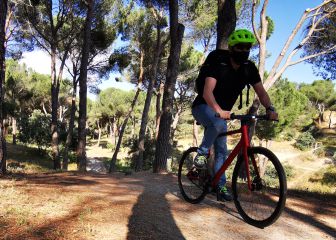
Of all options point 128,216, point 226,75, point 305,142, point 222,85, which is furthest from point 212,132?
point 305,142

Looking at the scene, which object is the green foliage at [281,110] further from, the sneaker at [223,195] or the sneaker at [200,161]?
the sneaker at [200,161]

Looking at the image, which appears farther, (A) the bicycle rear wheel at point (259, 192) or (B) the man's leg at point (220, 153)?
(B) the man's leg at point (220, 153)

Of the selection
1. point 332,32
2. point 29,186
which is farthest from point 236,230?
point 332,32

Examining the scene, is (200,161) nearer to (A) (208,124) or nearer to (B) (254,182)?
(A) (208,124)

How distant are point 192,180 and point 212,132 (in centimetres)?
101

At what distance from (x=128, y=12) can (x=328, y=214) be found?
17.8 metres

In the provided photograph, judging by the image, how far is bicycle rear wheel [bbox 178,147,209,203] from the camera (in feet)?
14.8

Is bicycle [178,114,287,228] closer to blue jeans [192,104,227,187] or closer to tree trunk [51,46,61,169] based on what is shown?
blue jeans [192,104,227,187]

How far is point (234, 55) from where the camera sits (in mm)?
3697

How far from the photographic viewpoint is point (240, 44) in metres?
3.60

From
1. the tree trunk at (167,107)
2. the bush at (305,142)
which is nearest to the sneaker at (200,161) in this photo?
the tree trunk at (167,107)

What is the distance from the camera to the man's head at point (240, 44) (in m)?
3.55

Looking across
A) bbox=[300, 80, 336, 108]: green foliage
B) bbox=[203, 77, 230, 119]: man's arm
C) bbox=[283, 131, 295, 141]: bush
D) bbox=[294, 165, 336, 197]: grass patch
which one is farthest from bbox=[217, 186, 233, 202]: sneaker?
bbox=[300, 80, 336, 108]: green foliage

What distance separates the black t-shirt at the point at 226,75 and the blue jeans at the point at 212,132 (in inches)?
7.6
